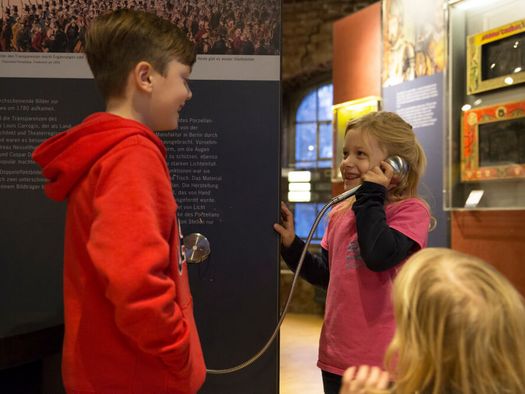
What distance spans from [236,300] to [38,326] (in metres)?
0.63

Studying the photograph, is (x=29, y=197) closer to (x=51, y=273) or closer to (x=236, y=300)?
(x=51, y=273)

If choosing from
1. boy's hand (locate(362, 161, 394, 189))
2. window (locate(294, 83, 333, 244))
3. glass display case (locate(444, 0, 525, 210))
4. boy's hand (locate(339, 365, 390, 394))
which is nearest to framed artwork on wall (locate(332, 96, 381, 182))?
glass display case (locate(444, 0, 525, 210))

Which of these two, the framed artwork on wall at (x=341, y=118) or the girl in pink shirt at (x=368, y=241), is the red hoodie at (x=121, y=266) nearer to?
the girl in pink shirt at (x=368, y=241)

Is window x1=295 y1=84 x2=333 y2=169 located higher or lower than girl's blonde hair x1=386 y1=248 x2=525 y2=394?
higher

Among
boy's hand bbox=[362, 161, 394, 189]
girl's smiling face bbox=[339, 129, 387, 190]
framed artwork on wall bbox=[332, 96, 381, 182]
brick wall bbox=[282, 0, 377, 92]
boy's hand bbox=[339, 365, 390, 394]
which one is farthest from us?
brick wall bbox=[282, 0, 377, 92]

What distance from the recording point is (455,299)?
3.98 feet

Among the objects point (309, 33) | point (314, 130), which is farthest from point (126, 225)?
point (314, 130)

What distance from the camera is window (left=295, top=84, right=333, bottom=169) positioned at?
34.7ft

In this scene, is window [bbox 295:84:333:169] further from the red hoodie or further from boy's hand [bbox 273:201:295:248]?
the red hoodie

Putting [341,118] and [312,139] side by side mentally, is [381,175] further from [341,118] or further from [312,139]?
[312,139]

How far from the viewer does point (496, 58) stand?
3.93m

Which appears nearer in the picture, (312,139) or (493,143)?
(493,143)

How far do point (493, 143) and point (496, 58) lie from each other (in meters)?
0.52

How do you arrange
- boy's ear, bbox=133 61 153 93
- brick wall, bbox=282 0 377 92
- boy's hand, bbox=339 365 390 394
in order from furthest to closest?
brick wall, bbox=282 0 377 92 → boy's ear, bbox=133 61 153 93 → boy's hand, bbox=339 365 390 394
